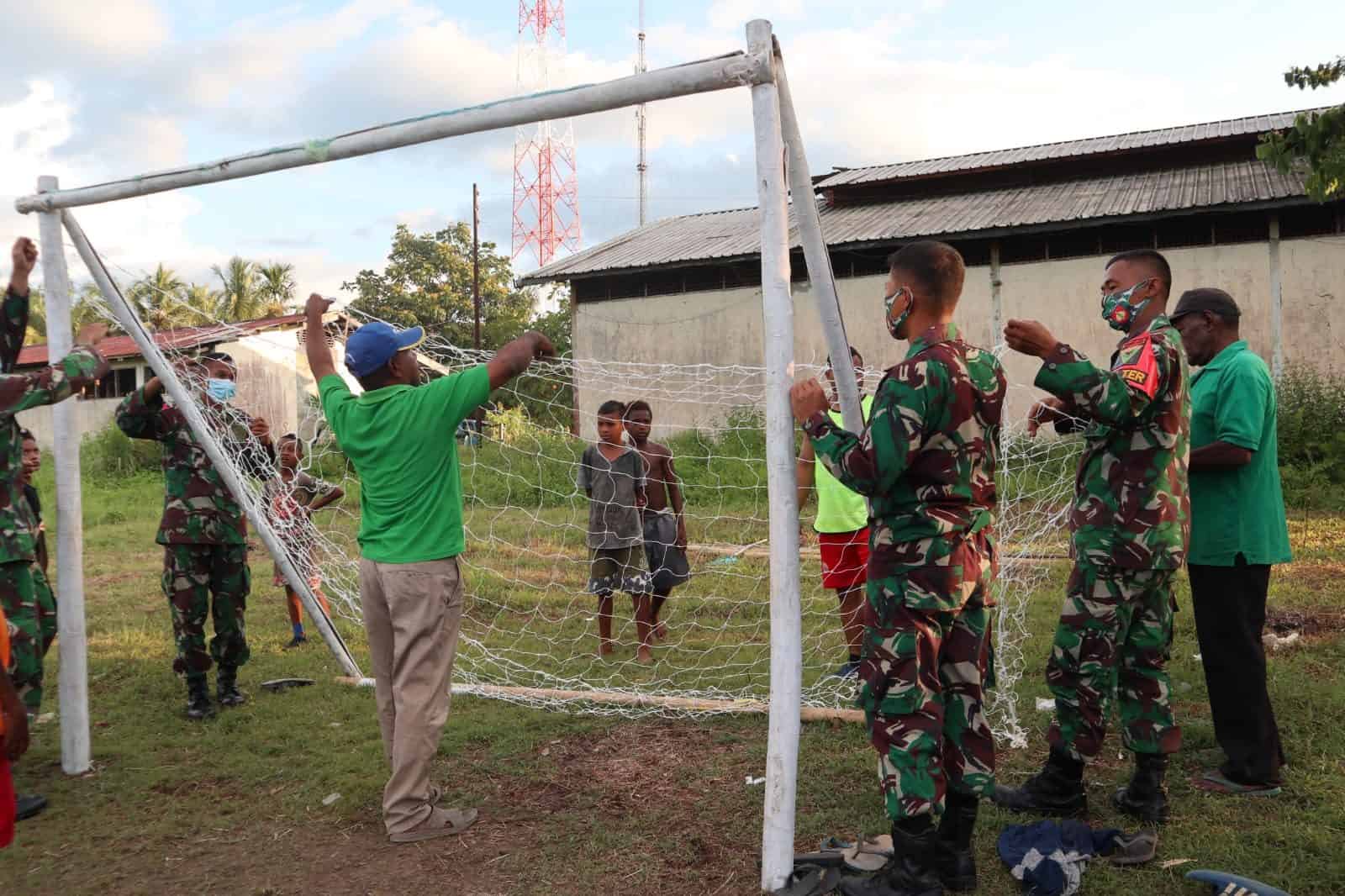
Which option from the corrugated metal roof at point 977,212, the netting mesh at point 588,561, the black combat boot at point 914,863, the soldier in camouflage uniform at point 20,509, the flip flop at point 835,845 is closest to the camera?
the black combat boot at point 914,863

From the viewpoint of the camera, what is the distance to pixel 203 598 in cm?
507

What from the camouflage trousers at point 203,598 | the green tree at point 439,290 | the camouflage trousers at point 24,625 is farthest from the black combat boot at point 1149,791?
the green tree at point 439,290

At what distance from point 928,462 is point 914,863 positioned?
1192mm

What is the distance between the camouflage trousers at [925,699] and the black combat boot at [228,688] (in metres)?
3.92

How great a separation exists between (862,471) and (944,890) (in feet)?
4.46

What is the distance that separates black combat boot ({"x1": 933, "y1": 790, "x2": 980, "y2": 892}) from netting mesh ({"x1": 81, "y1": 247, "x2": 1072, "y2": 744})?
72 centimetres

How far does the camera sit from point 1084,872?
2990 mm

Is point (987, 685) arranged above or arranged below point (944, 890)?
above

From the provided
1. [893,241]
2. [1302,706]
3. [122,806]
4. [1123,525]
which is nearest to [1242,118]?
[893,241]

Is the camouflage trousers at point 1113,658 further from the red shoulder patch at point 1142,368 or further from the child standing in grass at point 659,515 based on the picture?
the child standing in grass at point 659,515

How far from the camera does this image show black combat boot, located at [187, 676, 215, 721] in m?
5.10

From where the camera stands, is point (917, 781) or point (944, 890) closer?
point (917, 781)

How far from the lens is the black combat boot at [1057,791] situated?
11.1 feet

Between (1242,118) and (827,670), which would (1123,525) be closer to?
(827,670)
